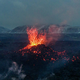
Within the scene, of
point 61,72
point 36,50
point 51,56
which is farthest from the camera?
point 36,50

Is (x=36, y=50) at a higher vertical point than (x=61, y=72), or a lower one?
higher

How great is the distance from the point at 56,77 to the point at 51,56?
10.3 meters

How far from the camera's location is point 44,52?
95.6ft

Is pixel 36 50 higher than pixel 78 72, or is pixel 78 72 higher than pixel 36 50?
pixel 36 50

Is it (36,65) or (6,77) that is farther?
(36,65)

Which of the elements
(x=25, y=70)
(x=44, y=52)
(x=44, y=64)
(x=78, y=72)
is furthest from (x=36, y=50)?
(x=78, y=72)

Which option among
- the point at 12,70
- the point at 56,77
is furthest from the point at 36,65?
the point at 56,77

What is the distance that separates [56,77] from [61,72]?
2366 millimetres

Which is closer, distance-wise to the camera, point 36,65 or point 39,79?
point 39,79

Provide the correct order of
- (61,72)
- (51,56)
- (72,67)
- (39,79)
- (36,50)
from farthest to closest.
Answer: (36,50) → (51,56) → (72,67) → (61,72) → (39,79)

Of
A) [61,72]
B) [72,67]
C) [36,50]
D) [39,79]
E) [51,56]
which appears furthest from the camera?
[36,50]

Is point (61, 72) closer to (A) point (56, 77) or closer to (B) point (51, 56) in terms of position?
(A) point (56, 77)

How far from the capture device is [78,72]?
19906mm

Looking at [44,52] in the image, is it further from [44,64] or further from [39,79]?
[39,79]
